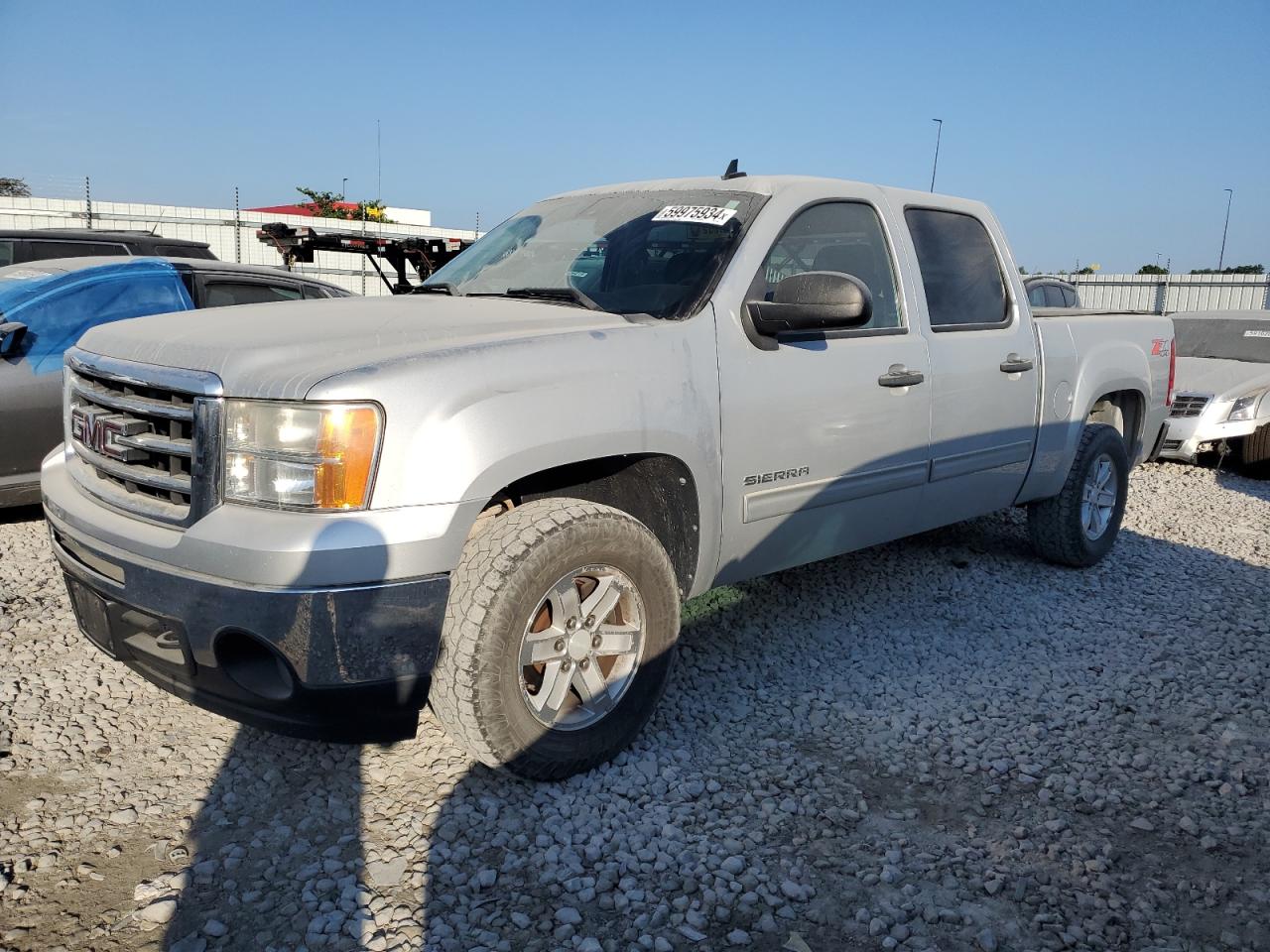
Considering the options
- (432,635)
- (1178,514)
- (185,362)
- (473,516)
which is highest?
(185,362)

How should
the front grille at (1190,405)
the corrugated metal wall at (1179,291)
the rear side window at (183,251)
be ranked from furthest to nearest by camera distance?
the corrugated metal wall at (1179,291), the front grille at (1190,405), the rear side window at (183,251)

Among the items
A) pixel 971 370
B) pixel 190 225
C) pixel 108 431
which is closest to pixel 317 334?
pixel 108 431

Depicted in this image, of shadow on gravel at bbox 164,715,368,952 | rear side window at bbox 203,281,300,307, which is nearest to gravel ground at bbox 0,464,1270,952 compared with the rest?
shadow on gravel at bbox 164,715,368,952

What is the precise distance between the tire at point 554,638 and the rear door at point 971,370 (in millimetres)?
1685

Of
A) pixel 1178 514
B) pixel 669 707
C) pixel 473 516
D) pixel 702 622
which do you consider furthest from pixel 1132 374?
pixel 473 516

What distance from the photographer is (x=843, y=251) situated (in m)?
3.99

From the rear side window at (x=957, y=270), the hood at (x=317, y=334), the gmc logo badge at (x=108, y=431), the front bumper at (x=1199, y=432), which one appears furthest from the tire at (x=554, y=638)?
the front bumper at (x=1199, y=432)

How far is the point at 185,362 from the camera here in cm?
264

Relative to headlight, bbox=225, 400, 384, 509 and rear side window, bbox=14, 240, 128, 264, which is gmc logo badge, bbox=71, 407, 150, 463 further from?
rear side window, bbox=14, 240, 128, 264

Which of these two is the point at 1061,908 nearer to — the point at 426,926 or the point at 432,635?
the point at 426,926

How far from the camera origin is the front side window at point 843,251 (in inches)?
146

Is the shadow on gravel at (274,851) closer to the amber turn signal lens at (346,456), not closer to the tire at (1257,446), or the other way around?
the amber turn signal lens at (346,456)

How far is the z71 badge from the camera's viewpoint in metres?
3.39

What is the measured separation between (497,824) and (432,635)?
0.63 m
